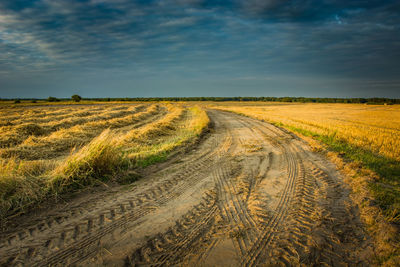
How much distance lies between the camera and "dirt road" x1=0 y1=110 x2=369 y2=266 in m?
2.69

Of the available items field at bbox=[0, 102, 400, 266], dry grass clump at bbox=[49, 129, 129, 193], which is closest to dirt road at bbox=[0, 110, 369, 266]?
field at bbox=[0, 102, 400, 266]

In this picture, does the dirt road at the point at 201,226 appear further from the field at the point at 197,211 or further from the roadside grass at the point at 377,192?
the roadside grass at the point at 377,192

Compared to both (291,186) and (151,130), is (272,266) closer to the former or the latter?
(291,186)

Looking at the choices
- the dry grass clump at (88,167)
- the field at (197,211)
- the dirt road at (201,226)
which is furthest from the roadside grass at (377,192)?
the dry grass clump at (88,167)

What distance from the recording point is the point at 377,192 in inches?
177

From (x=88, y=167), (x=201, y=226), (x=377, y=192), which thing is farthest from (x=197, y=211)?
(x=377, y=192)

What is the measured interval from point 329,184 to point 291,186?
107cm

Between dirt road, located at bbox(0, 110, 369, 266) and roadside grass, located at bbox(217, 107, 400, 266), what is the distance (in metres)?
0.21

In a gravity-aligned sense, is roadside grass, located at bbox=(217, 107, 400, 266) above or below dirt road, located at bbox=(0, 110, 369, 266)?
above

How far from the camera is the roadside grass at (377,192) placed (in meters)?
2.91

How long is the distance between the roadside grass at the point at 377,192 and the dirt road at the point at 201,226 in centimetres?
21

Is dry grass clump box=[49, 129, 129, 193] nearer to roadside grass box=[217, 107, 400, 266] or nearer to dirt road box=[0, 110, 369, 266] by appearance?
dirt road box=[0, 110, 369, 266]

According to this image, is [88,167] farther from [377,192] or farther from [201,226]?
[377,192]

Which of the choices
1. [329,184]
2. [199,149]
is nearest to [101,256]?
[329,184]
